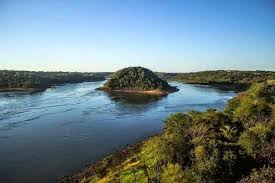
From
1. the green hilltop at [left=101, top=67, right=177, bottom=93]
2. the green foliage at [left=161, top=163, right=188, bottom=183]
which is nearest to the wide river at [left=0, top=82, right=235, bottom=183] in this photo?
the green foliage at [left=161, top=163, right=188, bottom=183]

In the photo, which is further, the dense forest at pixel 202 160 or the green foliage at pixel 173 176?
the dense forest at pixel 202 160

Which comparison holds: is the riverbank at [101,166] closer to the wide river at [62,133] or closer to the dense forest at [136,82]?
the wide river at [62,133]

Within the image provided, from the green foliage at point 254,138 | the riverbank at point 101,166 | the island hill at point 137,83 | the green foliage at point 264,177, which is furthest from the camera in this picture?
the island hill at point 137,83

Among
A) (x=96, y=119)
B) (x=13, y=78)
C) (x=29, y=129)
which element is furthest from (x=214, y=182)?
(x=13, y=78)

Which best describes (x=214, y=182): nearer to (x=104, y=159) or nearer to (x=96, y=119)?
(x=104, y=159)

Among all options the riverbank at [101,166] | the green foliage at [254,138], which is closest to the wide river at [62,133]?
the riverbank at [101,166]

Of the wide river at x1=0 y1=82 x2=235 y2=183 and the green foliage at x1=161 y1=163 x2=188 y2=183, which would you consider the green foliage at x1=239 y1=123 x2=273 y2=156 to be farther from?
the wide river at x1=0 y1=82 x2=235 y2=183
